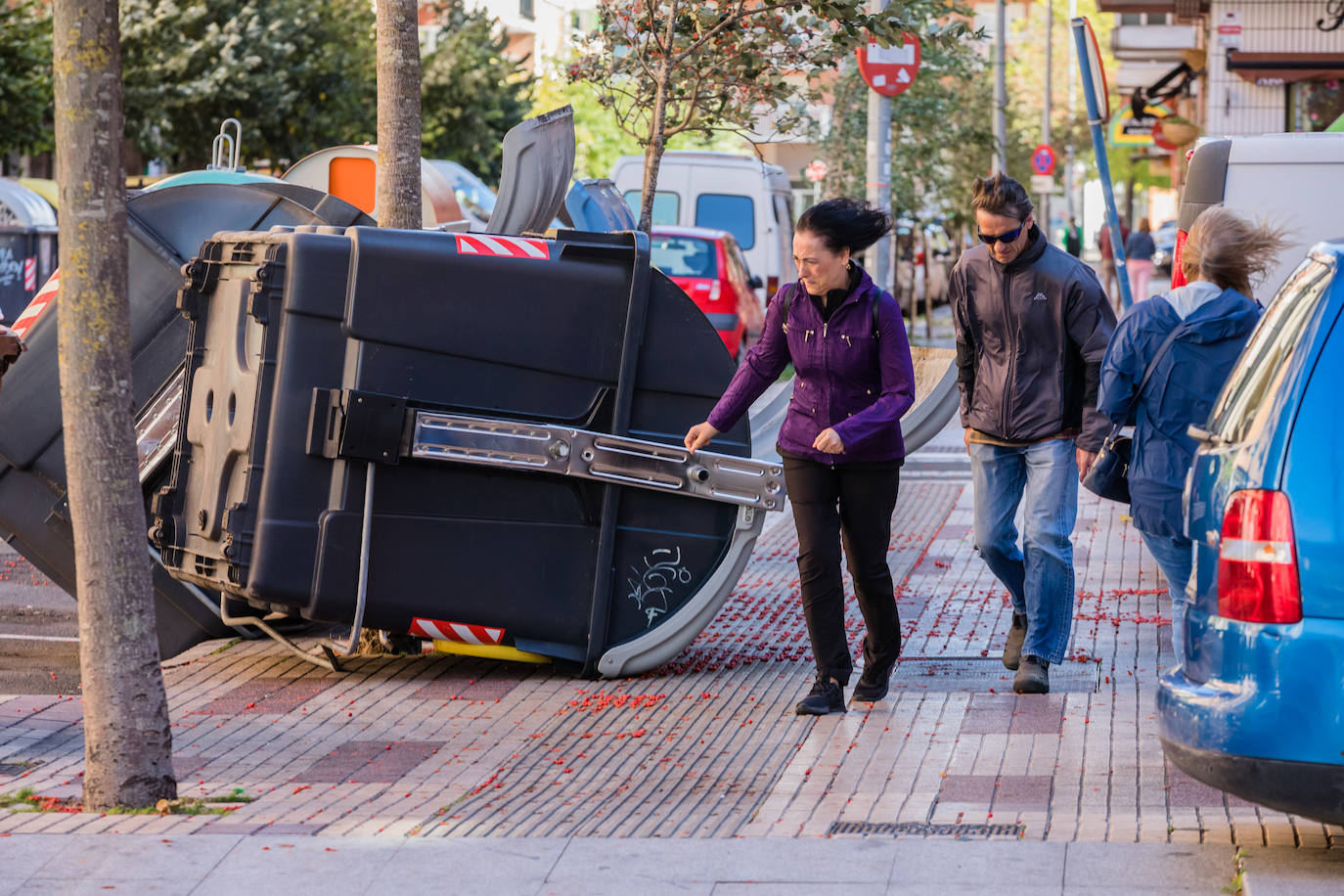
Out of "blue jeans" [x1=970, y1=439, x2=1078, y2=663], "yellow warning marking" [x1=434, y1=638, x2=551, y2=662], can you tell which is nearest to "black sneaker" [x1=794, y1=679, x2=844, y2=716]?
"blue jeans" [x1=970, y1=439, x2=1078, y2=663]

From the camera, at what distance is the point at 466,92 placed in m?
37.9

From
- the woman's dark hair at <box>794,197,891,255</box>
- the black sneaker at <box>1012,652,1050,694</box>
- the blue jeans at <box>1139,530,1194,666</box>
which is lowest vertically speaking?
the black sneaker at <box>1012,652,1050,694</box>

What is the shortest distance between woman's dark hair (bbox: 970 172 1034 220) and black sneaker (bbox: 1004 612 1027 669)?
5.19 feet

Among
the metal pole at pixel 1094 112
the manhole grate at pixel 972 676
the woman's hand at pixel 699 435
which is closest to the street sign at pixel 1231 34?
the metal pole at pixel 1094 112

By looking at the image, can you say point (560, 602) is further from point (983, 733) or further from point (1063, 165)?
point (1063, 165)

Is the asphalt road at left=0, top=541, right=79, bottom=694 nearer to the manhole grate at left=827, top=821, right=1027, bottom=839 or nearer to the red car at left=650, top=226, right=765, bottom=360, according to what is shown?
the manhole grate at left=827, top=821, right=1027, bottom=839

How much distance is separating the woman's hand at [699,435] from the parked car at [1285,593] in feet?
8.02

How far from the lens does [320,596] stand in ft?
22.3

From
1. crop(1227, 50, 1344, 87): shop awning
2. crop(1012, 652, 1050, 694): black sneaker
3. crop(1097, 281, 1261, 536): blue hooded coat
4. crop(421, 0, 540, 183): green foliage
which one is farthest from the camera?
crop(421, 0, 540, 183): green foliage

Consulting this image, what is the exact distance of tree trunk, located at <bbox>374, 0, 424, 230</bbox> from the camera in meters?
8.20

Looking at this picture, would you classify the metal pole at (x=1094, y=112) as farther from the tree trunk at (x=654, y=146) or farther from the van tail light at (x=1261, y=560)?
the van tail light at (x=1261, y=560)

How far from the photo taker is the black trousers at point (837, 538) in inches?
264

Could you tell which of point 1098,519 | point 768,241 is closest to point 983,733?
point 1098,519

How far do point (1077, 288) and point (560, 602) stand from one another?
2.20 m
